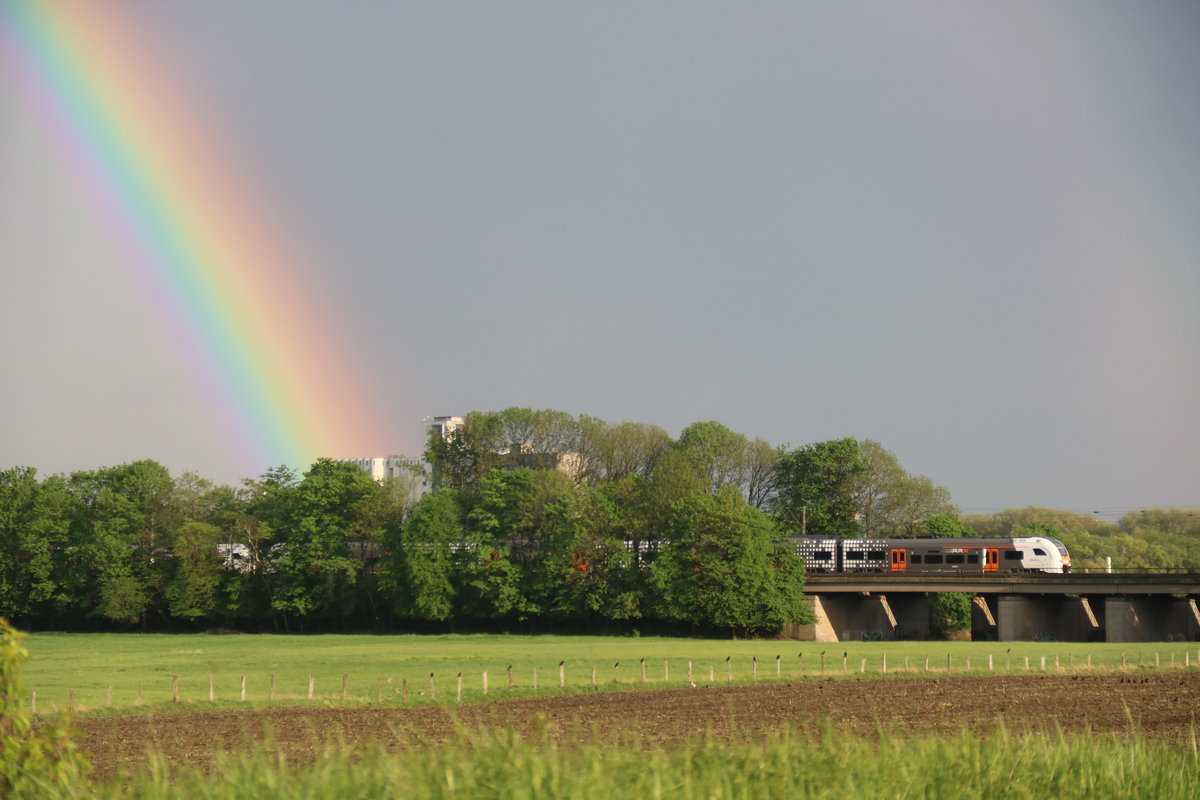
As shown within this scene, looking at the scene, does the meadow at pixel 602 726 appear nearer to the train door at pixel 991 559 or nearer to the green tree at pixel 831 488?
the train door at pixel 991 559

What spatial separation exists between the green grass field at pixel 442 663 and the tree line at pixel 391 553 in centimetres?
533

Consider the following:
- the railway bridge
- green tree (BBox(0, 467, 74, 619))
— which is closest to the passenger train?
the railway bridge

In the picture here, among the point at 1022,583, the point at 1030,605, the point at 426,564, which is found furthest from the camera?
the point at 426,564

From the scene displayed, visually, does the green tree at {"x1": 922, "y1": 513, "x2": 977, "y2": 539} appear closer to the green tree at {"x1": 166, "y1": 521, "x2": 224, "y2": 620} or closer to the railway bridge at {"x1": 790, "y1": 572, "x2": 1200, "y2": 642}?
the railway bridge at {"x1": 790, "y1": 572, "x2": 1200, "y2": 642}

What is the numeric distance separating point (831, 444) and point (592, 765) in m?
128

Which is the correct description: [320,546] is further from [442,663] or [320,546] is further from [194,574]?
[442,663]

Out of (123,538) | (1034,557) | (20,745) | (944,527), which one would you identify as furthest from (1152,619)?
(20,745)

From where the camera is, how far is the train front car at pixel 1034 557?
10000 cm

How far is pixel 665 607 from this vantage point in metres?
98.2

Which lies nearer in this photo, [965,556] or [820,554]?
[965,556]

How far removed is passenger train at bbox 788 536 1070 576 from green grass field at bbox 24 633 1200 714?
48.1 feet

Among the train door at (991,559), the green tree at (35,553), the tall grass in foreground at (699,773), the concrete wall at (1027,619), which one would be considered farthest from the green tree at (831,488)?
the tall grass in foreground at (699,773)

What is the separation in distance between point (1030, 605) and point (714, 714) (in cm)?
7116

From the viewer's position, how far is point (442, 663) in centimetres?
6806
